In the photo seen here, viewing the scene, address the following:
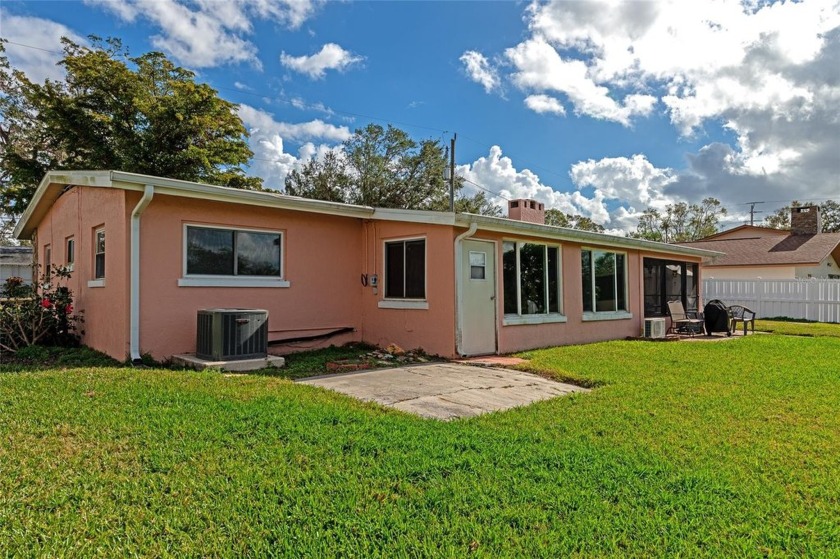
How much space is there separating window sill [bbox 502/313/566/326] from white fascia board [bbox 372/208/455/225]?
2.38 m

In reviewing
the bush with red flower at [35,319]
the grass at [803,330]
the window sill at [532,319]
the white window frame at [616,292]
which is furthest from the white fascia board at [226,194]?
the grass at [803,330]

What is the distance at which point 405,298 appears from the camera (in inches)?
372

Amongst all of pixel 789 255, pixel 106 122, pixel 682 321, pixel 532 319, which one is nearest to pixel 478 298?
pixel 532 319

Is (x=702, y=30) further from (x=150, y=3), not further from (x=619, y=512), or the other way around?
(x=150, y=3)

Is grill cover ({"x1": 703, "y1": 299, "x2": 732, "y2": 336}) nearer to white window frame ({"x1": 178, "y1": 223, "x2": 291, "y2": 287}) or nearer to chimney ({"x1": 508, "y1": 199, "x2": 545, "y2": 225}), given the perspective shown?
chimney ({"x1": 508, "y1": 199, "x2": 545, "y2": 225})

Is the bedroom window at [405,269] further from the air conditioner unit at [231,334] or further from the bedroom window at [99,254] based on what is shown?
the bedroom window at [99,254]

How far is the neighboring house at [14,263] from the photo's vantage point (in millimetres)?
23516

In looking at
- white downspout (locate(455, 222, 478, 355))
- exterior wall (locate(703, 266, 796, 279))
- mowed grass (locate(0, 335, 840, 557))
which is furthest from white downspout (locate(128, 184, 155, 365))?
exterior wall (locate(703, 266, 796, 279))

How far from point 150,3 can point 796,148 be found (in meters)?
32.9

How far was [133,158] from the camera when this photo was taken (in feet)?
62.4

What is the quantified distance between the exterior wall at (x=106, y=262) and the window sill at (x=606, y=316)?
9143 mm

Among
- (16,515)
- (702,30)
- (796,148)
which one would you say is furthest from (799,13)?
(796,148)

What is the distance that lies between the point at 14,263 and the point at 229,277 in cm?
2198

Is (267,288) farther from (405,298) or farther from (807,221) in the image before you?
(807,221)
